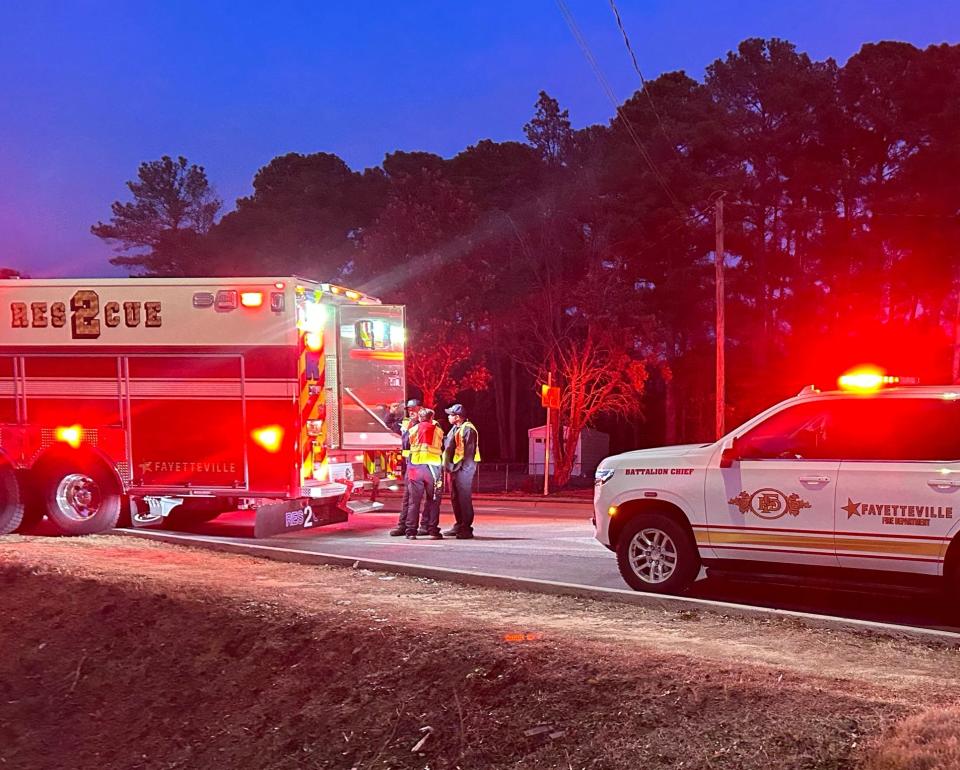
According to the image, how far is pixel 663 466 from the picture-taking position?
8.18 meters

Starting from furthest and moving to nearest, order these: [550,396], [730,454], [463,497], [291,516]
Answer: [550,396] → [463,497] → [291,516] → [730,454]

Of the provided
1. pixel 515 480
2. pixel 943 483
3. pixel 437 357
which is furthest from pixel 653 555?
pixel 515 480

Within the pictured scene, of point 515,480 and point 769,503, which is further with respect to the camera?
point 515,480

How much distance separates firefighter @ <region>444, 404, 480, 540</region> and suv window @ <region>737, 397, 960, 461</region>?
4.97 m

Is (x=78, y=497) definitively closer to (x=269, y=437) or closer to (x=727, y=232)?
(x=269, y=437)

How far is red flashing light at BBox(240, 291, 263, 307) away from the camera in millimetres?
11023

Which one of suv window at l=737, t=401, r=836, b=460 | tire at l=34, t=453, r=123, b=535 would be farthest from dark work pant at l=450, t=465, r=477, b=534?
suv window at l=737, t=401, r=836, b=460

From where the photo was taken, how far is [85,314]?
1141cm

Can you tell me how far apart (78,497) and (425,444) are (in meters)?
4.29

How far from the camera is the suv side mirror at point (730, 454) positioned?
25.5 feet

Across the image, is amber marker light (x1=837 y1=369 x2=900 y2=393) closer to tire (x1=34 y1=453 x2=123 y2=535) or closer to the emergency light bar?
the emergency light bar

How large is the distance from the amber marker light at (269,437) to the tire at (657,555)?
4460 mm

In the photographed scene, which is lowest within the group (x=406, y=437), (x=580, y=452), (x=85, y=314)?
(x=580, y=452)

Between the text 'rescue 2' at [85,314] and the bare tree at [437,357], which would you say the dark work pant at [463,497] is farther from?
the bare tree at [437,357]
